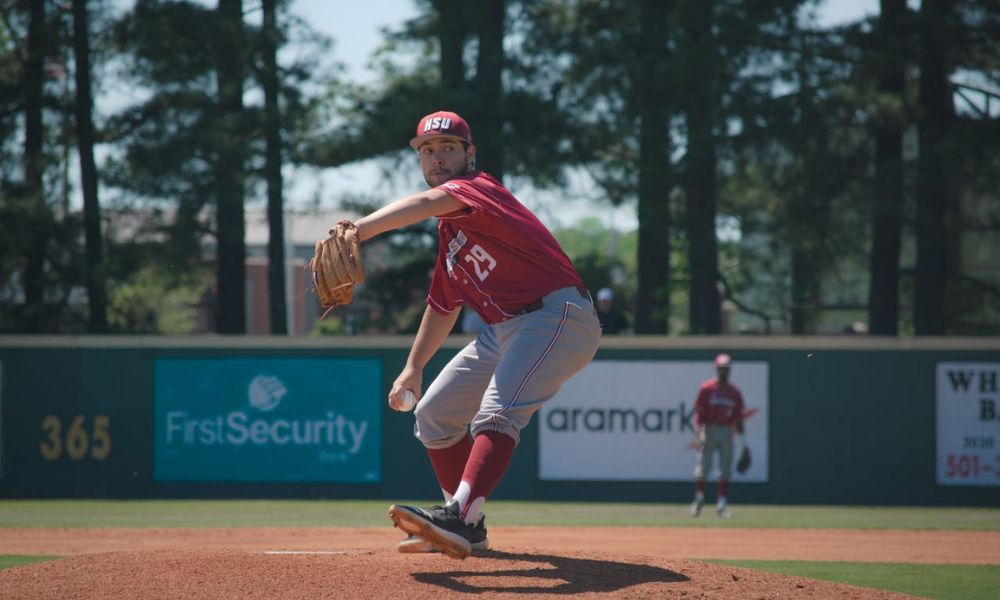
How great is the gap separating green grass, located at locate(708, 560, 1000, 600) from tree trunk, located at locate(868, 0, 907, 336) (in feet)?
32.6

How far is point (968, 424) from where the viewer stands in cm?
1409

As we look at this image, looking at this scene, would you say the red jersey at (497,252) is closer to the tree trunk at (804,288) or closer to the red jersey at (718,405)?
the red jersey at (718,405)

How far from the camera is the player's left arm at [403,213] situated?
4043 mm

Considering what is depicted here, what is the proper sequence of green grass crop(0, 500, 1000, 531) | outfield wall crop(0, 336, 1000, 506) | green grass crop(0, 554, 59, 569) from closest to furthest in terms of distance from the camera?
green grass crop(0, 554, 59, 569) → green grass crop(0, 500, 1000, 531) → outfield wall crop(0, 336, 1000, 506)

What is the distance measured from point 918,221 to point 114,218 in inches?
493

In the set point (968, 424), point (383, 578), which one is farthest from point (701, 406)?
point (383, 578)

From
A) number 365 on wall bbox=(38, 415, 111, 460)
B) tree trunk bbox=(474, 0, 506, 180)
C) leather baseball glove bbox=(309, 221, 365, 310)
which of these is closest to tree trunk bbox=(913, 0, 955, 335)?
tree trunk bbox=(474, 0, 506, 180)

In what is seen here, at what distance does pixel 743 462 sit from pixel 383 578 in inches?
399

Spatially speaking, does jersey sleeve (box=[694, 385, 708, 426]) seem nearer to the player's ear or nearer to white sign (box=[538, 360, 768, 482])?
white sign (box=[538, 360, 768, 482])

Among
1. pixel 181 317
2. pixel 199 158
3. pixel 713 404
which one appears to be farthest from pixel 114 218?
pixel 181 317

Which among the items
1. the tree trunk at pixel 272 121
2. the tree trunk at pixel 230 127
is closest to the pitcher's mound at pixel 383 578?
the tree trunk at pixel 230 127

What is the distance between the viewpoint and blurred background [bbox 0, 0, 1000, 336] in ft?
56.9

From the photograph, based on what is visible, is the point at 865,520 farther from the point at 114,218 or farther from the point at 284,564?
the point at 114,218

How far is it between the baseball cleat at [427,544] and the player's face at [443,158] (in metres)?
1.39
